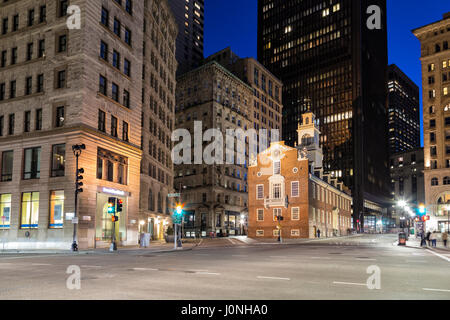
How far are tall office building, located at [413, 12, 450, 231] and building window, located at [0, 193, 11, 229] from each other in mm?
82761

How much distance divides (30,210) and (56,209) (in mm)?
3375

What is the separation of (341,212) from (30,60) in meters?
77.6

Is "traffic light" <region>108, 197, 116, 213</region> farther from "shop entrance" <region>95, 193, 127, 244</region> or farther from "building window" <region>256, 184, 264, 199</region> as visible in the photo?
"building window" <region>256, 184, 264, 199</region>

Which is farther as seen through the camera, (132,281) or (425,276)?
(425,276)

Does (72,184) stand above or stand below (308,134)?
below

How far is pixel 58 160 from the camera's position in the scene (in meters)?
37.8

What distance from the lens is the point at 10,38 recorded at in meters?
42.3

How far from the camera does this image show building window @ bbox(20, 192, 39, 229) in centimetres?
3806

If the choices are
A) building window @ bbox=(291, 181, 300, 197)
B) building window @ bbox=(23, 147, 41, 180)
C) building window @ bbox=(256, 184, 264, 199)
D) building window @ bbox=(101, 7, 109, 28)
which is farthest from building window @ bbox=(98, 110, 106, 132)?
building window @ bbox=(256, 184, 264, 199)

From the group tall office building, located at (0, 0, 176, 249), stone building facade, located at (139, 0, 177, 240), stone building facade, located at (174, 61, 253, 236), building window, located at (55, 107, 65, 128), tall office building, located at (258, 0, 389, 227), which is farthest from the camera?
tall office building, located at (258, 0, 389, 227)

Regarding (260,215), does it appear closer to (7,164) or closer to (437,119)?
(7,164)

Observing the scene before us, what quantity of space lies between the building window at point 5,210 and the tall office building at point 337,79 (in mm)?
123684
